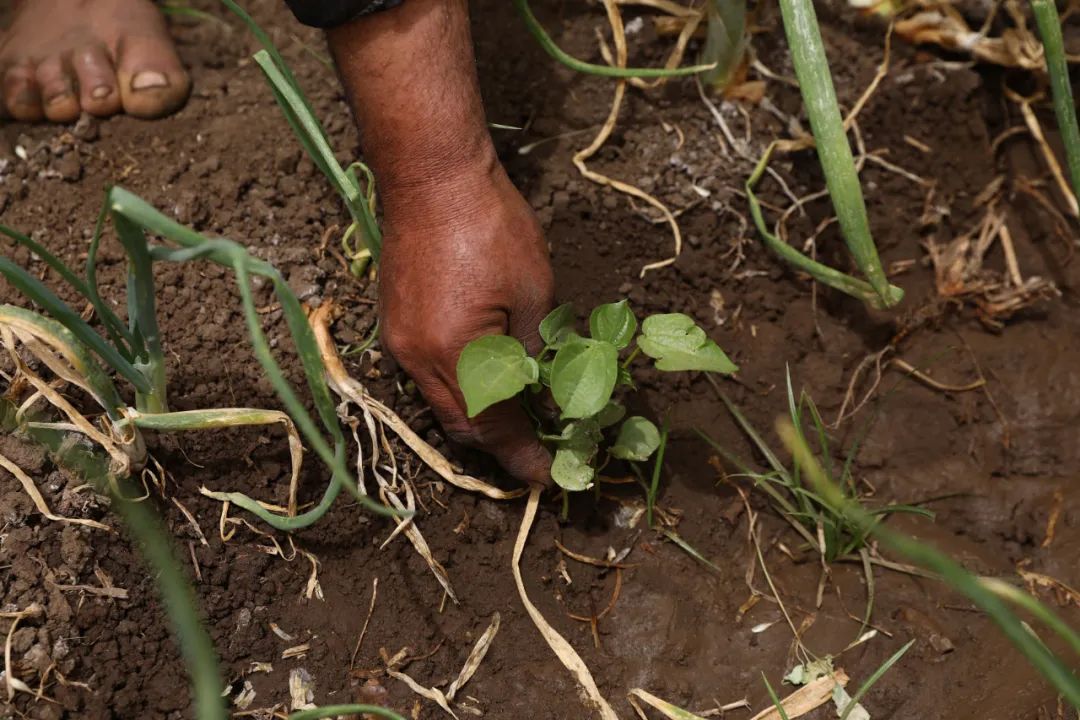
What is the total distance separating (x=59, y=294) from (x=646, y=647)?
96cm

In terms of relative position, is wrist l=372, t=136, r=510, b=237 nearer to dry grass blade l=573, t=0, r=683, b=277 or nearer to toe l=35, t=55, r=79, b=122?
dry grass blade l=573, t=0, r=683, b=277

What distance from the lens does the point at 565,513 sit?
1.27 metres

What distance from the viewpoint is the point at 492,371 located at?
103 cm

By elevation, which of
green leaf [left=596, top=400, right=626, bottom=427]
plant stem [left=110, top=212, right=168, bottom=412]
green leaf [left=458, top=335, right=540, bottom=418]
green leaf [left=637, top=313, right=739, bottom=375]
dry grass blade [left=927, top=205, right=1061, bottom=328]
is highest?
plant stem [left=110, top=212, right=168, bottom=412]

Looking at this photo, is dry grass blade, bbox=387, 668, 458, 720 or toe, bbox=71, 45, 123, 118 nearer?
dry grass blade, bbox=387, 668, 458, 720

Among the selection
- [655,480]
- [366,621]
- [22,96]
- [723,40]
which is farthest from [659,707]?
[22,96]

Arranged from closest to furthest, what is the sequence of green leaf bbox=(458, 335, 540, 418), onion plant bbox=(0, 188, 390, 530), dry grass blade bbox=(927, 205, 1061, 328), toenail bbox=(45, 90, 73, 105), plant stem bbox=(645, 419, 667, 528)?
onion plant bbox=(0, 188, 390, 530)
green leaf bbox=(458, 335, 540, 418)
plant stem bbox=(645, 419, 667, 528)
toenail bbox=(45, 90, 73, 105)
dry grass blade bbox=(927, 205, 1061, 328)

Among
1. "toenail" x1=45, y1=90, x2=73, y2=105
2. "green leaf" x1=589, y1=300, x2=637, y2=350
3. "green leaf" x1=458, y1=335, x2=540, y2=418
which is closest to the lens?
"green leaf" x1=458, y1=335, x2=540, y2=418

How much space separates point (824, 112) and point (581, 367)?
0.45 meters

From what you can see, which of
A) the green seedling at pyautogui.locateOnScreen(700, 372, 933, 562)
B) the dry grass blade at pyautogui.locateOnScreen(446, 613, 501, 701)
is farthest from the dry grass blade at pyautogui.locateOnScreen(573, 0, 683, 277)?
the dry grass blade at pyautogui.locateOnScreen(446, 613, 501, 701)

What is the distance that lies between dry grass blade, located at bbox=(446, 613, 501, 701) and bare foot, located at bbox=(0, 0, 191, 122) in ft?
3.27

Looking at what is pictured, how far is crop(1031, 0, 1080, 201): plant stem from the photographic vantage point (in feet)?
3.73

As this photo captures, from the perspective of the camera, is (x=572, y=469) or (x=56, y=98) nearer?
(x=572, y=469)

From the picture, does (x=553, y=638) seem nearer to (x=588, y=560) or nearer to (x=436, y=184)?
(x=588, y=560)
